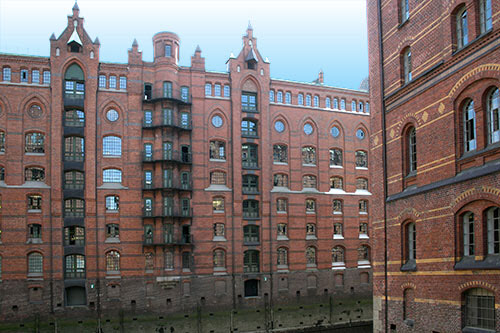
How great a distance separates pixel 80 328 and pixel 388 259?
83.8 ft

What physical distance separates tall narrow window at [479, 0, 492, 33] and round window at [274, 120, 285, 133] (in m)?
29.9

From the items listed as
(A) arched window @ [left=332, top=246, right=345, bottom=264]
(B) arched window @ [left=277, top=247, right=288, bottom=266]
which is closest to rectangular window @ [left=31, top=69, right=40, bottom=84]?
(B) arched window @ [left=277, top=247, right=288, bottom=266]

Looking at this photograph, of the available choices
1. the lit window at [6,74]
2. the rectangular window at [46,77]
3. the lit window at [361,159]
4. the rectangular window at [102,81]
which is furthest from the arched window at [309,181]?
the lit window at [6,74]

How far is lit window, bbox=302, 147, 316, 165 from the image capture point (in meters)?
48.2

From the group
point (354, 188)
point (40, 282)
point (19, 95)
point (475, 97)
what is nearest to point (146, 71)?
point (19, 95)

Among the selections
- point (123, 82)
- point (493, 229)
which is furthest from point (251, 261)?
point (493, 229)

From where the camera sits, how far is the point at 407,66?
73.5 feet

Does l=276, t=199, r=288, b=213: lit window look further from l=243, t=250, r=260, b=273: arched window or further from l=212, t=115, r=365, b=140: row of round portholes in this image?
l=212, t=115, r=365, b=140: row of round portholes

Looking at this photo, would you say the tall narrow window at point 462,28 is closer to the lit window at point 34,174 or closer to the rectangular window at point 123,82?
→ the rectangular window at point 123,82

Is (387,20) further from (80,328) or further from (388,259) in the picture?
(80,328)

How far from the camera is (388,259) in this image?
75.0 feet

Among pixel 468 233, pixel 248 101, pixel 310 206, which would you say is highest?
pixel 248 101

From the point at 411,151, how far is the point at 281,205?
83.4ft

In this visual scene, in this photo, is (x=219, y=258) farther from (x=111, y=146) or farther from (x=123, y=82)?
(x=123, y=82)
